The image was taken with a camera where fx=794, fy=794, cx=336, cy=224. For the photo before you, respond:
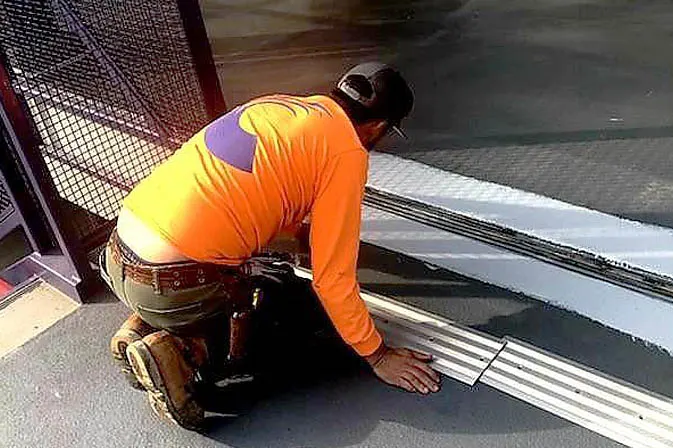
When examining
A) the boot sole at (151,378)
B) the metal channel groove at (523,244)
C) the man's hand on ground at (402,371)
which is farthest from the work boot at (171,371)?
the metal channel groove at (523,244)

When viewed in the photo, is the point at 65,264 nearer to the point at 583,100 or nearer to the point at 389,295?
the point at 389,295

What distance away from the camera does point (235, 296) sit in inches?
70.3

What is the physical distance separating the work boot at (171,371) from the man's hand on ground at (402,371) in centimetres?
40

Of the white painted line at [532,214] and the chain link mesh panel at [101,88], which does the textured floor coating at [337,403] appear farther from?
the chain link mesh panel at [101,88]

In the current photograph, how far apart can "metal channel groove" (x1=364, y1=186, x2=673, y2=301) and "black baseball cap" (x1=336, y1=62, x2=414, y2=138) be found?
30.0 inches

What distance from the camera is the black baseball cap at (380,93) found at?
1625mm

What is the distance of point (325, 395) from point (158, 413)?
0.39 m

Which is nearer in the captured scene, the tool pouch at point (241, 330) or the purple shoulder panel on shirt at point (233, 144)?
the purple shoulder panel on shirt at point (233, 144)

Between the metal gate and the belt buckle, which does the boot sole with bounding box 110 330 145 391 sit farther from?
the metal gate

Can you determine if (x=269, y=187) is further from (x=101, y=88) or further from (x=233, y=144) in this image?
(x=101, y=88)

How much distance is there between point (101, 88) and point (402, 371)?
1.25 meters

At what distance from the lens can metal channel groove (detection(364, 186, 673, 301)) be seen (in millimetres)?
2084

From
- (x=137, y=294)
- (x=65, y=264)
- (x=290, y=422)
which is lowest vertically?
(x=290, y=422)

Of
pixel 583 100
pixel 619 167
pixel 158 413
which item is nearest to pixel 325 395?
pixel 158 413
